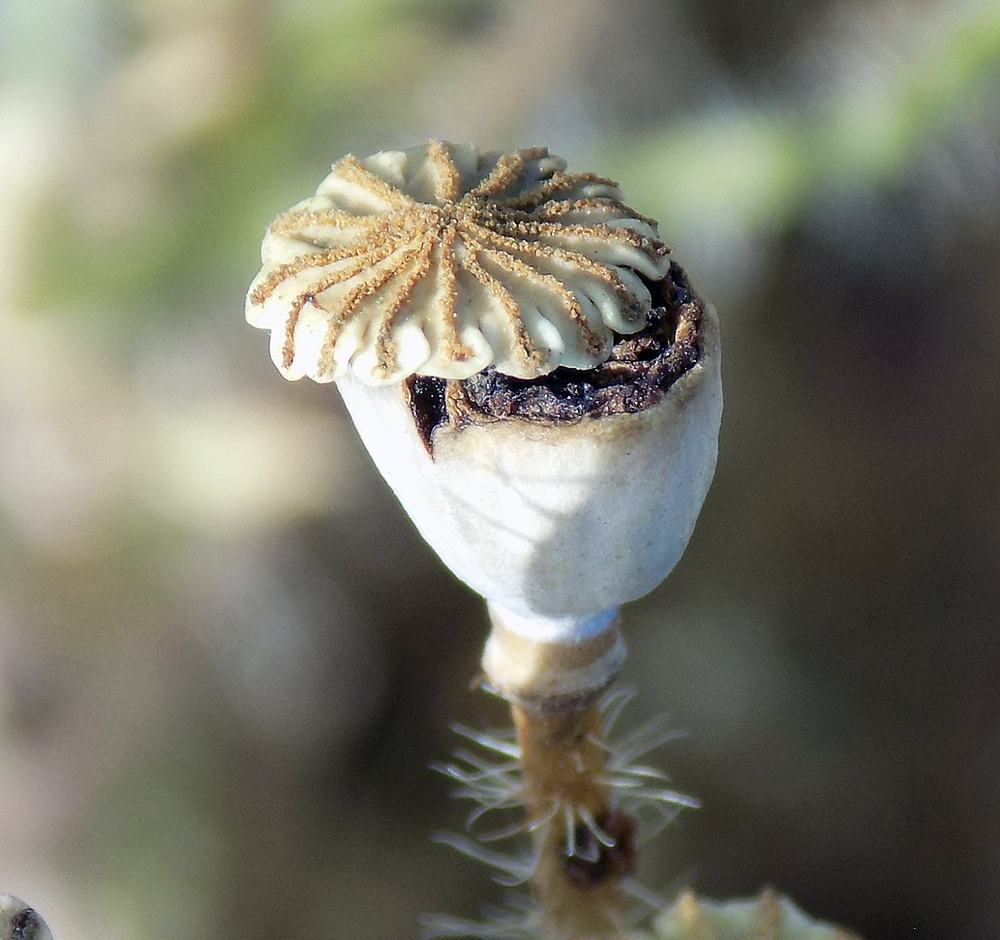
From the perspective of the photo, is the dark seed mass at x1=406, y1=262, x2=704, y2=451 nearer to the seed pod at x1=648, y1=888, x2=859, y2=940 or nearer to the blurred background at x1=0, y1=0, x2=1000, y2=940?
the seed pod at x1=648, y1=888, x2=859, y2=940

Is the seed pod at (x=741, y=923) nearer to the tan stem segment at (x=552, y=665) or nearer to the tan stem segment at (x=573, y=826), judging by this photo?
the tan stem segment at (x=573, y=826)

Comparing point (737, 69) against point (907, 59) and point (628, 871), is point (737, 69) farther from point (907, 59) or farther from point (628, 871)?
point (628, 871)

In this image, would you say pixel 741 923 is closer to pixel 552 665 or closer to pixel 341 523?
pixel 552 665

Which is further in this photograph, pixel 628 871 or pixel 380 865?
pixel 380 865

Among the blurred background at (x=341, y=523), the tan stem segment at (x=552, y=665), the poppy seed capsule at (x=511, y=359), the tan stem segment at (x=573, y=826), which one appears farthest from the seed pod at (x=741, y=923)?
the blurred background at (x=341, y=523)

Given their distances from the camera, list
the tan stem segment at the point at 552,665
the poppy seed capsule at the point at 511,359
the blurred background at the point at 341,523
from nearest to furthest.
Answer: the poppy seed capsule at the point at 511,359
the tan stem segment at the point at 552,665
the blurred background at the point at 341,523

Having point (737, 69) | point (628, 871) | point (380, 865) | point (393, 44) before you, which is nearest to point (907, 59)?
point (737, 69)

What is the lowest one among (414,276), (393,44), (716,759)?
(716,759)
